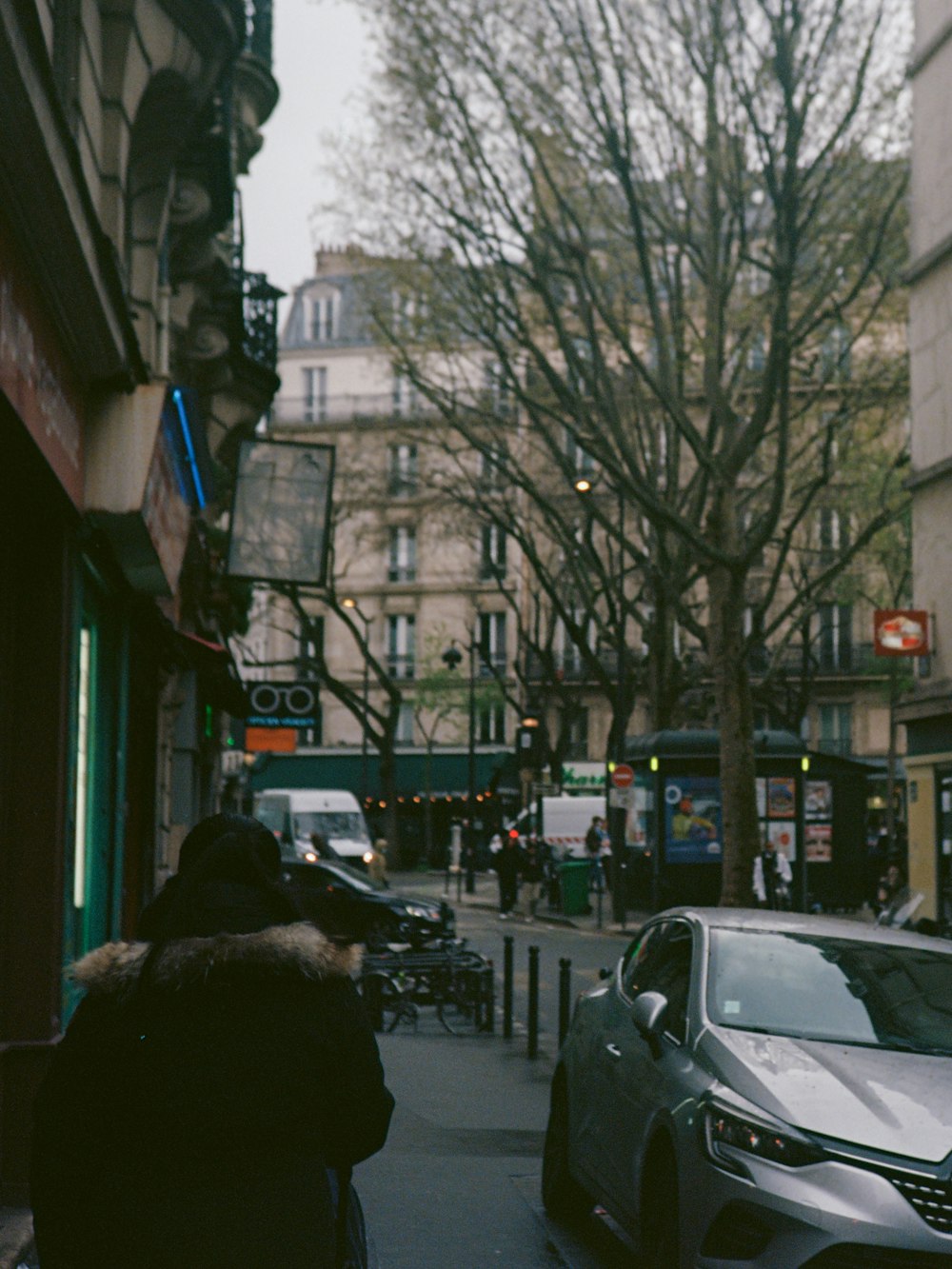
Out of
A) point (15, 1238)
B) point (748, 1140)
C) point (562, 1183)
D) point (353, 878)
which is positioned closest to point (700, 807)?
point (353, 878)

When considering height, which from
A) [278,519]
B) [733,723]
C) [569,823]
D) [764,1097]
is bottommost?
[764,1097]

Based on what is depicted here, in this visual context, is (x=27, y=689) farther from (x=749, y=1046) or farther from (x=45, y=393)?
(x=749, y=1046)

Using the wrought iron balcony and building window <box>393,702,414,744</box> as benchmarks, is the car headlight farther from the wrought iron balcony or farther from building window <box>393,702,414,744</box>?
building window <box>393,702,414,744</box>

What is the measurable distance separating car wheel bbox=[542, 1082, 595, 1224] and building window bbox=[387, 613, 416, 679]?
206ft

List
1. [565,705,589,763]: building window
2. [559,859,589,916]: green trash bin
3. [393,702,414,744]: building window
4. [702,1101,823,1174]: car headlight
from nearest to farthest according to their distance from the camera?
[702,1101,823,1174]: car headlight → [559,859,589,916]: green trash bin → [565,705,589,763]: building window → [393,702,414,744]: building window

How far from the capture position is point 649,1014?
655cm

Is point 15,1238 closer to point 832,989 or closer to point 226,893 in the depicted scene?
point 832,989

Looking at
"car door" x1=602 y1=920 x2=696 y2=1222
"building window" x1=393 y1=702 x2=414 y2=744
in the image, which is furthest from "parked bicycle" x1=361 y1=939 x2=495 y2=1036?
"building window" x1=393 y1=702 x2=414 y2=744

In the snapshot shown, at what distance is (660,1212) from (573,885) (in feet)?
97.2

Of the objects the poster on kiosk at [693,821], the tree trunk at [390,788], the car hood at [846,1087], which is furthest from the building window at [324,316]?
the car hood at [846,1087]

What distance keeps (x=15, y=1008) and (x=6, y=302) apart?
3250 millimetres

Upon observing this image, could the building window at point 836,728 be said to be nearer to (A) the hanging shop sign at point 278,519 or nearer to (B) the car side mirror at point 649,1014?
(A) the hanging shop sign at point 278,519

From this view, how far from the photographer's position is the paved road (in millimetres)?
7395

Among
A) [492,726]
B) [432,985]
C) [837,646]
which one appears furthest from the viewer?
[492,726]
